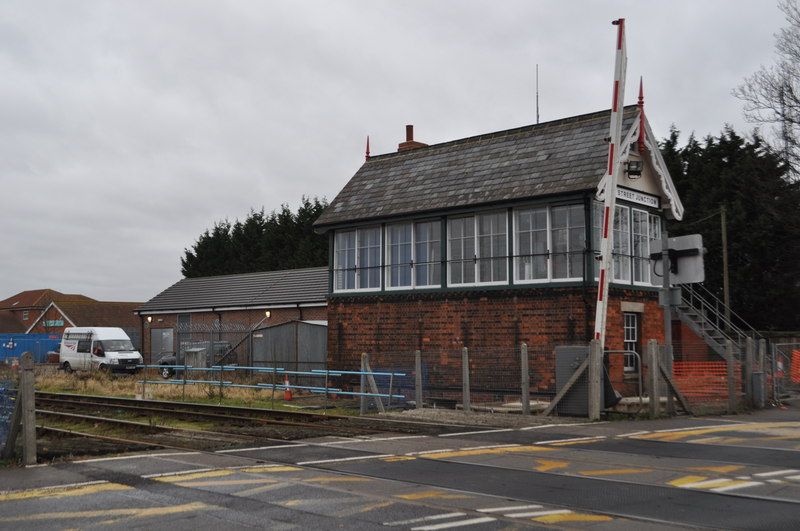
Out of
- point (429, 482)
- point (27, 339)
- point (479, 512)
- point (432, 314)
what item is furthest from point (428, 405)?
point (27, 339)

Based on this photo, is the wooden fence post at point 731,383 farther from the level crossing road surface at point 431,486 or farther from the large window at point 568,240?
the level crossing road surface at point 431,486

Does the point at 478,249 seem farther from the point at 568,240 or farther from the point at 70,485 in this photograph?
the point at 70,485

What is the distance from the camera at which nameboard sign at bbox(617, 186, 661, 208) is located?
70.1 feet

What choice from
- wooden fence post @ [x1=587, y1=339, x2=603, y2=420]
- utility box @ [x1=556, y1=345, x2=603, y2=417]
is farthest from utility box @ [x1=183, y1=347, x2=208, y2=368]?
wooden fence post @ [x1=587, y1=339, x2=603, y2=420]

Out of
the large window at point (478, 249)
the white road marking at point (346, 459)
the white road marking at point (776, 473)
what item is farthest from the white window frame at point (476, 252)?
the white road marking at point (776, 473)

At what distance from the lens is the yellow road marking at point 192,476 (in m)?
9.38

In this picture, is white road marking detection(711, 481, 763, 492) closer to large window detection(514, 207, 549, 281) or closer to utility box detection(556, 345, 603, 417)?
utility box detection(556, 345, 603, 417)

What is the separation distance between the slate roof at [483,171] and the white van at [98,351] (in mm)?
15768

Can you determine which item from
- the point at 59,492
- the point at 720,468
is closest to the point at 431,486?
the point at 720,468

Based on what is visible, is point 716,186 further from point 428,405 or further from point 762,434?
point 762,434

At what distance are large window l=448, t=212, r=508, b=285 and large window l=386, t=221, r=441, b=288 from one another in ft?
1.77

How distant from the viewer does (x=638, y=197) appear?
72.2 feet

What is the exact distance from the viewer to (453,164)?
24.8 m

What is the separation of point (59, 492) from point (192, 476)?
1.49 meters
